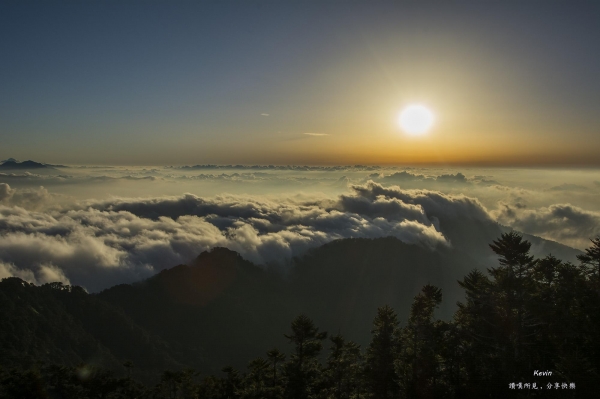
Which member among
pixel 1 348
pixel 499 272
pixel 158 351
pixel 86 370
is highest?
pixel 499 272

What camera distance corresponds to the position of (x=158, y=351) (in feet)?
595

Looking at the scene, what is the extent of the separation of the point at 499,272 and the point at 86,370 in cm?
5746

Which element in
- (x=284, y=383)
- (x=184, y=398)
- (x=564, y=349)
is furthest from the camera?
(x=184, y=398)

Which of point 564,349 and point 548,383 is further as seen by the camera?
point 564,349

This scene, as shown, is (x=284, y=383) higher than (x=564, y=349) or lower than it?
lower

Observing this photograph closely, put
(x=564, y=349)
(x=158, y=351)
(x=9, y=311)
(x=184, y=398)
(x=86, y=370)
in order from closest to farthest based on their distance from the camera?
(x=564, y=349), (x=184, y=398), (x=86, y=370), (x=9, y=311), (x=158, y=351)

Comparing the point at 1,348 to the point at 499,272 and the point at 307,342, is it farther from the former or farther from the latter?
the point at 499,272

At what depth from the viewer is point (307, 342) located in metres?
38.4

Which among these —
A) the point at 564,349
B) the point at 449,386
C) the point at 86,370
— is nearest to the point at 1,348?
the point at 86,370

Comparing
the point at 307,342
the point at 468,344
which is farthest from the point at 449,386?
the point at 307,342

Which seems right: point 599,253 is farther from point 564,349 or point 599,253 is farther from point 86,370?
point 86,370

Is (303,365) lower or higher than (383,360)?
lower

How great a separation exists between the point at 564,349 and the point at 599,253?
11755 millimetres

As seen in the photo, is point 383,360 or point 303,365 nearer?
point 383,360
